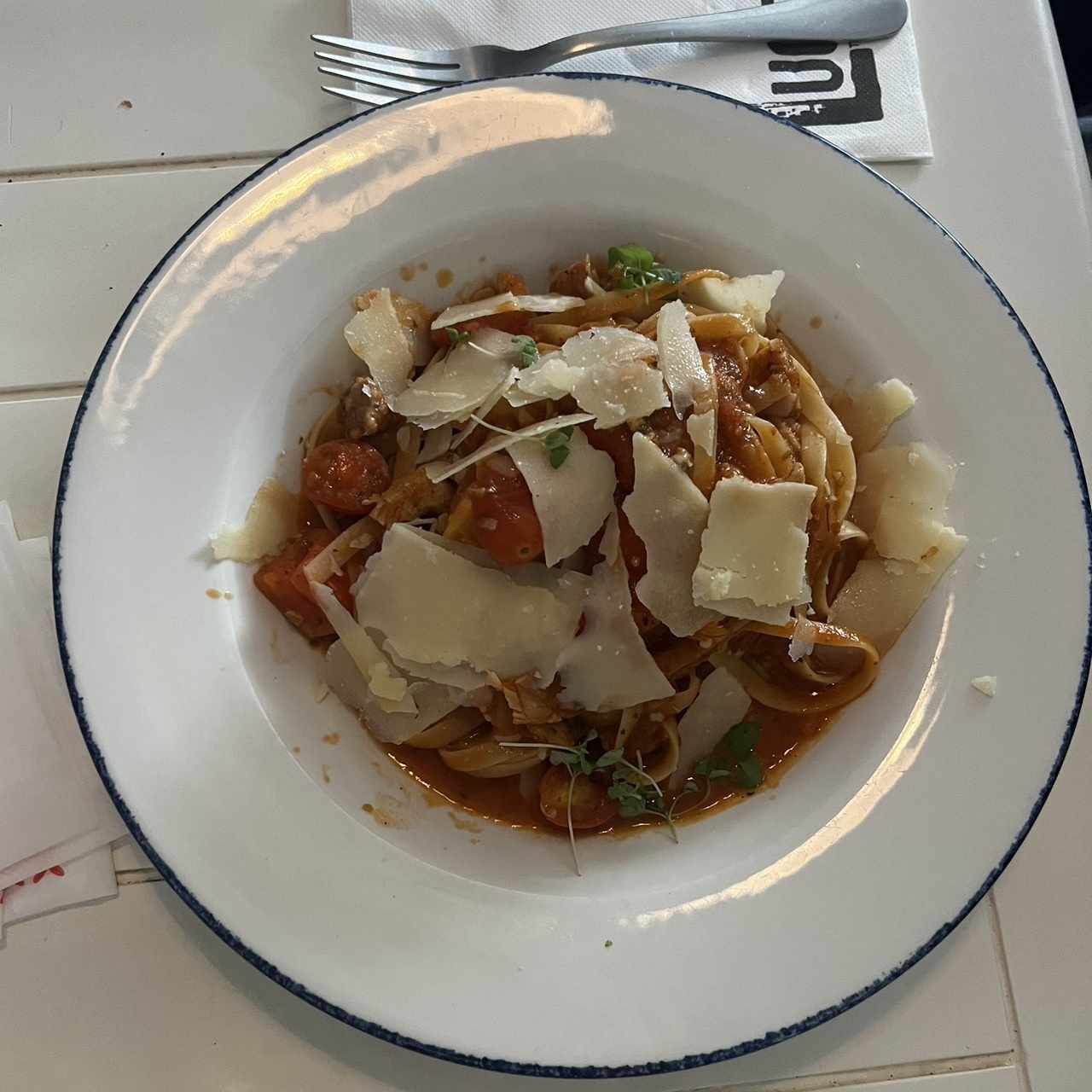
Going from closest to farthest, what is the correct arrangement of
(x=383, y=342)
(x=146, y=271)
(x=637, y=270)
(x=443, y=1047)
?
(x=443, y=1047), (x=383, y=342), (x=637, y=270), (x=146, y=271)

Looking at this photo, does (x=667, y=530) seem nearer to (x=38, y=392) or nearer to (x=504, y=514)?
(x=504, y=514)

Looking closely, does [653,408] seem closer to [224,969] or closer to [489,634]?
[489,634]

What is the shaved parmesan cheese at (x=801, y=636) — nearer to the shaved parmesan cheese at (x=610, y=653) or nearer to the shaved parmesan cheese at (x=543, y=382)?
the shaved parmesan cheese at (x=610, y=653)

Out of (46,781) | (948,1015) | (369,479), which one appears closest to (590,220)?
(369,479)

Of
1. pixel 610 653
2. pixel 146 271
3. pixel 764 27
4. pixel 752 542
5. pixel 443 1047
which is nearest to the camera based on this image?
pixel 443 1047

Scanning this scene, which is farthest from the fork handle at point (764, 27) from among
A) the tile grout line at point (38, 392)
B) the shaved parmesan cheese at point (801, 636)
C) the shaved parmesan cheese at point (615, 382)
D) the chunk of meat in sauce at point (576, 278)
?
the shaved parmesan cheese at point (801, 636)

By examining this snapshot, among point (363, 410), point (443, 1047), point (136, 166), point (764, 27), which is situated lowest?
point (443, 1047)

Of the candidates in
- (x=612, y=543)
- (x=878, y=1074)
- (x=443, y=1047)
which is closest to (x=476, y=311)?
(x=612, y=543)
